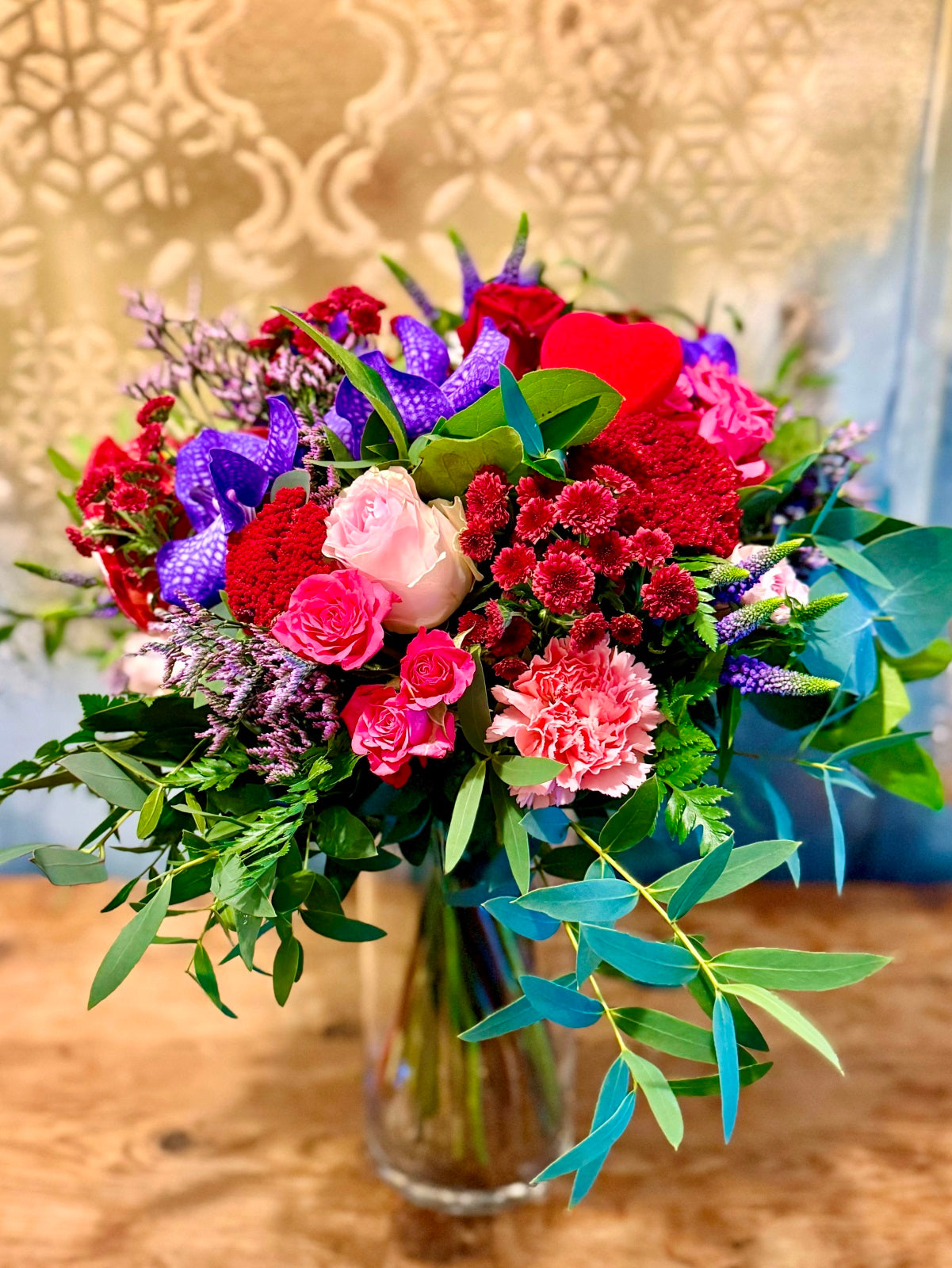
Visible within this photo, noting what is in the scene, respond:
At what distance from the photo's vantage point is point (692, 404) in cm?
58

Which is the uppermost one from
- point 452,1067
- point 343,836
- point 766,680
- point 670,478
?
point 670,478

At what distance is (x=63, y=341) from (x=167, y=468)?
53 cm

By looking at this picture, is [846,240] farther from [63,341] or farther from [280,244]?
[63,341]

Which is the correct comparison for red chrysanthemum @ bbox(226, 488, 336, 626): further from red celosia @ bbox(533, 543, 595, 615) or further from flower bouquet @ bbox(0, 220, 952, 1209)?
red celosia @ bbox(533, 543, 595, 615)

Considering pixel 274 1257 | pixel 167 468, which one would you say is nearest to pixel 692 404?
pixel 167 468

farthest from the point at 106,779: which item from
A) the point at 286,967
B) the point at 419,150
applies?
the point at 419,150

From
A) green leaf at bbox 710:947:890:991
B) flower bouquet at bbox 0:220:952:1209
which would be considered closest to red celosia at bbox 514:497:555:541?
flower bouquet at bbox 0:220:952:1209

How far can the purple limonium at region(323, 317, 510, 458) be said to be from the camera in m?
0.49

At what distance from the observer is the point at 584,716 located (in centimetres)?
46

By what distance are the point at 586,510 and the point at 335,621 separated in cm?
Result: 14

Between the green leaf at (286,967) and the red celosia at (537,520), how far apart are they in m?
0.27

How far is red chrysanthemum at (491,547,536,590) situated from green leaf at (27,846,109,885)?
27 cm

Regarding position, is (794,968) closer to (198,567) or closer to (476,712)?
(476,712)

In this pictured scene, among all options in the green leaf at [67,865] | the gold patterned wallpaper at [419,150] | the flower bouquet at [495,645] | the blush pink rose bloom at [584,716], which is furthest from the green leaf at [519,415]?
the gold patterned wallpaper at [419,150]
